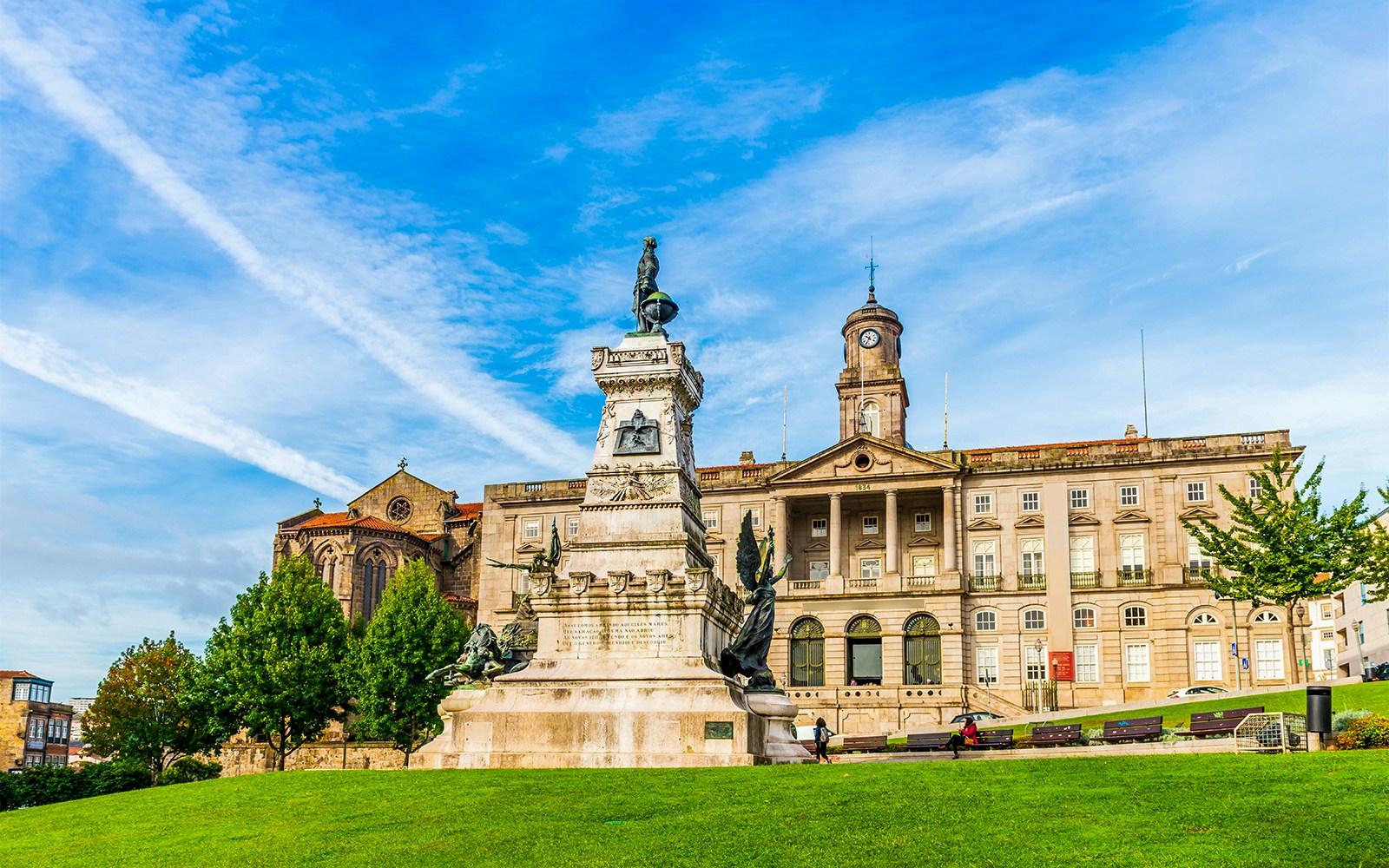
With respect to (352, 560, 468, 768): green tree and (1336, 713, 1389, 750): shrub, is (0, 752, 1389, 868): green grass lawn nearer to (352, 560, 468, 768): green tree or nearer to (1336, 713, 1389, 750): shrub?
(1336, 713, 1389, 750): shrub

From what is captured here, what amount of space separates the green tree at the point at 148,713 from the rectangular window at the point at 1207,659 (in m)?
49.7

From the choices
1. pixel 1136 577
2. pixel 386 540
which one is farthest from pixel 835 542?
pixel 386 540

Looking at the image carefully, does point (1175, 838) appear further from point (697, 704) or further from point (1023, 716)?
point (1023, 716)

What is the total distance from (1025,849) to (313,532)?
75.0m

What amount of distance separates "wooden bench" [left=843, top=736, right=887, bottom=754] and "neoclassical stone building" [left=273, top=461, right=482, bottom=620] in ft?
156

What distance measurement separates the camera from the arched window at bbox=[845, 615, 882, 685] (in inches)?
2744

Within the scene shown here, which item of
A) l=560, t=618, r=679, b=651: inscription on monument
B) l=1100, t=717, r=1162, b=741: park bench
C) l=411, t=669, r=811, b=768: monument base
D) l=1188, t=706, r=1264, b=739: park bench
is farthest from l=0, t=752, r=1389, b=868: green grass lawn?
l=1100, t=717, r=1162, b=741: park bench

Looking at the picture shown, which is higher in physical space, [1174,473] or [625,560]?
[1174,473]

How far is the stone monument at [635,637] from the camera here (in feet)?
81.5

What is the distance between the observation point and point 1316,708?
23781mm

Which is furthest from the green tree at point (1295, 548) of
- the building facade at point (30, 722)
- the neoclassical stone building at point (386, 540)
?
the building facade at point (30, 722)

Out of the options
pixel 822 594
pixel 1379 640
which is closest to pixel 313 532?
pixel 822 594

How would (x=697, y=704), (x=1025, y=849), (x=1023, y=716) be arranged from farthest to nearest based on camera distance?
(x=1023, y=716), (x=697, y=704), (x=1025, y=849)

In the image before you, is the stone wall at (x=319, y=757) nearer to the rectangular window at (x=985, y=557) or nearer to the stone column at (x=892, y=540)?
the stone column at (x=892, y=540)
